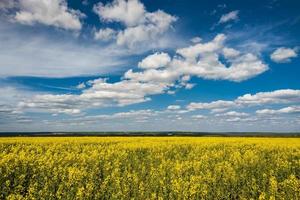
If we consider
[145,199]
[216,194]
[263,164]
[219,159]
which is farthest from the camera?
[219,159]

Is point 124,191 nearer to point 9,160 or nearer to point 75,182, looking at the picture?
point 75,182

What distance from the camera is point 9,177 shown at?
1191cm

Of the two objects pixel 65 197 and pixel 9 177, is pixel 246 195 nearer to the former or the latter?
pixel 65 197

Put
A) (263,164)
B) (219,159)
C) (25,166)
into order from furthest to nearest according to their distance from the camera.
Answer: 1. (219,159)
2. (263,164)
3. (25,166)

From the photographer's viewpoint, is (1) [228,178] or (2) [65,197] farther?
(1) [228,178]

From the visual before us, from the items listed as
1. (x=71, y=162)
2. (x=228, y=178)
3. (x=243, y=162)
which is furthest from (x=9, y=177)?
(x=243, y=162)

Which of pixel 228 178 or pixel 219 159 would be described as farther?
pixel 219 159

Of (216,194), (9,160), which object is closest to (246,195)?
(216,194)

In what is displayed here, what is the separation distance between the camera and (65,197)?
28.6ft

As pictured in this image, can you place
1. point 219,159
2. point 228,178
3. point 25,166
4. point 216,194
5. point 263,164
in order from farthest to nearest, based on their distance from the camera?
point 219,159
point 263,164
point 25,166
point 228,178
point 216,194

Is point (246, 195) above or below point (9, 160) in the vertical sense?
below

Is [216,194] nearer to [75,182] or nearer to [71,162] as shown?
[75,182]

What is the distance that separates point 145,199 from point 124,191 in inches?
26.6

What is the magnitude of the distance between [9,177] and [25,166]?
4.03ft
